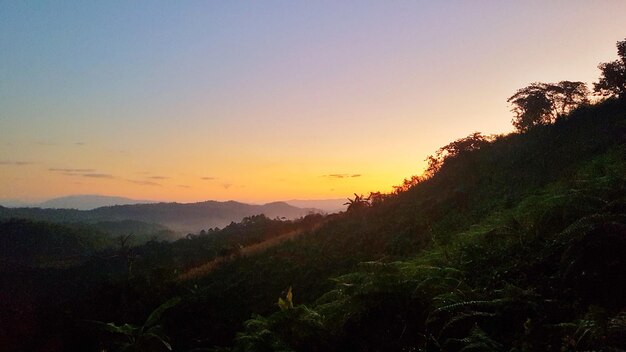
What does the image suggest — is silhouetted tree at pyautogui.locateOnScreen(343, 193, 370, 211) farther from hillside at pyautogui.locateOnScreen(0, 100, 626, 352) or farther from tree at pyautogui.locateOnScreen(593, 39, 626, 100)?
tree at pyautogui.locateOnScreen(593, 39, 626, 100)

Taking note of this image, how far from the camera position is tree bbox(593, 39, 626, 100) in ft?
80.0

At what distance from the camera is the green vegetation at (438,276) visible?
486cm

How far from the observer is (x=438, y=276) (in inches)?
244

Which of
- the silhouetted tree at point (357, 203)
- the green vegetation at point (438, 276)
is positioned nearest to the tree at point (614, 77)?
the green vegetation at point (438, 276)

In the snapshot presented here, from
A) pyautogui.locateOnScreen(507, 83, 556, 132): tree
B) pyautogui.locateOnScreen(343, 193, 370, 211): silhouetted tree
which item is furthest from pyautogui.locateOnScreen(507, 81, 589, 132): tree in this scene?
pyautogui.locateOnScreen(343, 193, 370, 211): silhouetted tree

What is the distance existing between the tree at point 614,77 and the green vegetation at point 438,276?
3281 millimetres

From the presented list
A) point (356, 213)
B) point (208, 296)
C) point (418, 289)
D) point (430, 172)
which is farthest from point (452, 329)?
point (430, 172)

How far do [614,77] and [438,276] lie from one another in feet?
87.4

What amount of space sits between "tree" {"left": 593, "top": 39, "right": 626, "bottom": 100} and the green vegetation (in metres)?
3.28

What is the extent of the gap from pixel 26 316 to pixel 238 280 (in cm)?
1742

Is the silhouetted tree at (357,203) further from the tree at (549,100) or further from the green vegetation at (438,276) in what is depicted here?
the tree at (549,100)

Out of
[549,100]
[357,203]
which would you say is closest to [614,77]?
A: [549,100]

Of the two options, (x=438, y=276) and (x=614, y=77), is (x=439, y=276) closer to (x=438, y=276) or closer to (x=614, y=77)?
(x=438, y=276)

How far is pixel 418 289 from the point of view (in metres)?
6.15
